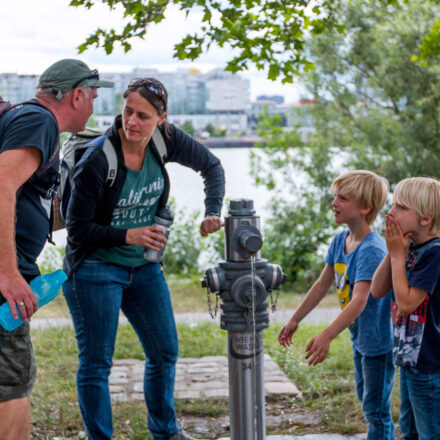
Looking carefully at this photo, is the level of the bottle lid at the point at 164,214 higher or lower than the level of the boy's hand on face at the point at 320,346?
higher

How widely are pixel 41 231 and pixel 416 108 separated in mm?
6509

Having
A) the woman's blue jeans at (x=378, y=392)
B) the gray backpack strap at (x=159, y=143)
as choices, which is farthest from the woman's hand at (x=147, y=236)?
the woman's blue jeans at (x=378, y=392)

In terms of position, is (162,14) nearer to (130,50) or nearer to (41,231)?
(130,50)

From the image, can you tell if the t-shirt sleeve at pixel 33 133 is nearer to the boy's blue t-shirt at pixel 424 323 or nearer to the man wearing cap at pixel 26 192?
the man wearing cap at pixel 26 192

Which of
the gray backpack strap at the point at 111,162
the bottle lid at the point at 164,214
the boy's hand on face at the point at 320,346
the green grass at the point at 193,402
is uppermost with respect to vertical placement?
the gray backpack strap at the point at 111,162

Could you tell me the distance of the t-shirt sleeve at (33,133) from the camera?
2459mm

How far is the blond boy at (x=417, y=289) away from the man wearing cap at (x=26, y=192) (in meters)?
1.41

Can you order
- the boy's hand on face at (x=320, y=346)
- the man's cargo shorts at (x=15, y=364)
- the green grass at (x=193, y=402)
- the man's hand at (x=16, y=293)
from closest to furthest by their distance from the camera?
1. the man's hand at (x=16, y=293)
2. the man's cargo shorts at (x=15, y=364)
3. the boy's hand on face at (x=320, y=346)
4. the green grass at (x=193, y=402)

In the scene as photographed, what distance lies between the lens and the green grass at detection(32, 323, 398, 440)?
3.99m

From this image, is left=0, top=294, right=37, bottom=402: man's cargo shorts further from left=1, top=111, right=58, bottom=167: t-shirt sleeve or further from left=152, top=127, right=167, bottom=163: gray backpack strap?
left=152, top=127, right=167, bottom=163: gray backpack strap

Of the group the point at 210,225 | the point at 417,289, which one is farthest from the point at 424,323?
the point at 210,225

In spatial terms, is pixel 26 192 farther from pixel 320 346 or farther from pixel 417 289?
pixel 417 289

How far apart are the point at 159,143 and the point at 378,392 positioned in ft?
5.28

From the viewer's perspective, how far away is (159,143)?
11.1ft
